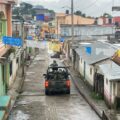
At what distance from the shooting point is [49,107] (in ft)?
85.0

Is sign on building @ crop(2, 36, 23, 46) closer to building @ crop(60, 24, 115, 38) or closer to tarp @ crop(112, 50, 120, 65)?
tarp @ crop(112, 50, 120, 65)

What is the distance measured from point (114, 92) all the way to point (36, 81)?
619 inches

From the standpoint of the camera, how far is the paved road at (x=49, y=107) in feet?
75.2

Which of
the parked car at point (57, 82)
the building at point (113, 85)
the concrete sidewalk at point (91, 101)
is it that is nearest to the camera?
the concrete sidewalk at point (91, 101)

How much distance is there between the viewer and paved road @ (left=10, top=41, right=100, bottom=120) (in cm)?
2291

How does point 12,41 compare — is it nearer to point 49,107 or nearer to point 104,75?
point 49,107

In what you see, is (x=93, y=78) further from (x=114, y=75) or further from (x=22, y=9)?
(x=22, y=9)

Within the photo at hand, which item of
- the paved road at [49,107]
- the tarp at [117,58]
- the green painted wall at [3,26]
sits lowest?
the paved road at [49,107]

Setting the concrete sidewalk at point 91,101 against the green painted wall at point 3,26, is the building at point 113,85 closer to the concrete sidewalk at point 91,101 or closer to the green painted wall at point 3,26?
the concrete sidewalk at point 91,101

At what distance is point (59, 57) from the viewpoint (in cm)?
6775

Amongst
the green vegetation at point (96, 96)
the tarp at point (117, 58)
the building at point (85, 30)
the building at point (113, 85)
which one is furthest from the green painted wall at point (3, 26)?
the building at point (85, 30)

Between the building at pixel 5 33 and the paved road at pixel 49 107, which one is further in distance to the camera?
the building at pixel 5 33

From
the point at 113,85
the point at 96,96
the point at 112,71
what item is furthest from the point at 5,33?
the point at 113,85

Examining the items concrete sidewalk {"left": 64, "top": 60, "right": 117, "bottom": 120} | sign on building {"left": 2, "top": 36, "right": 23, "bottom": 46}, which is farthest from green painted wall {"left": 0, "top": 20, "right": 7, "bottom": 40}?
concrete sidewalk {"left": 64, "top": 60, "right": 117, "bottom": 120}
